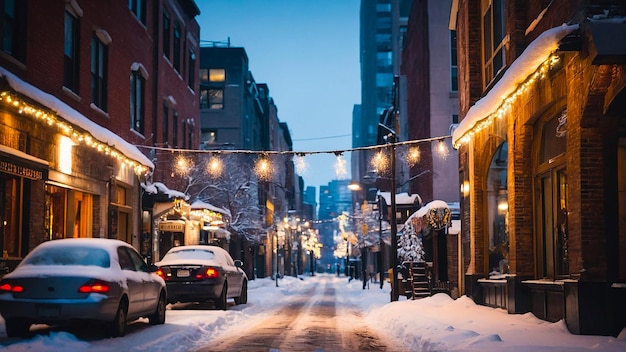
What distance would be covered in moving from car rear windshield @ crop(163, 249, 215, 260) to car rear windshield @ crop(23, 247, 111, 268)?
830 centimetres

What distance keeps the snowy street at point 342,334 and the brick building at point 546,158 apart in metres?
0.75

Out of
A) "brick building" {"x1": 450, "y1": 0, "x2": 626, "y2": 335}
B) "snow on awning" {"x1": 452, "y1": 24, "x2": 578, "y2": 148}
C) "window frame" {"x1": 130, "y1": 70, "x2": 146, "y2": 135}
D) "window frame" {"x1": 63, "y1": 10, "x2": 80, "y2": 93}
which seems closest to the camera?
"brick building" {"x1": 450, "y1": 0, "x2": 626, "y2": 335}

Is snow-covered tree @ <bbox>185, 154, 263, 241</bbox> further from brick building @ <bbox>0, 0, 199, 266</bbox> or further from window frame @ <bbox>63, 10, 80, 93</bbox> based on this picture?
window frame @ <bbox>63, 10, 80, 93</bbox>

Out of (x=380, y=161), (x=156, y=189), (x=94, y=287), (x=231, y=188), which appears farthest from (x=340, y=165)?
(x=231, y=188)

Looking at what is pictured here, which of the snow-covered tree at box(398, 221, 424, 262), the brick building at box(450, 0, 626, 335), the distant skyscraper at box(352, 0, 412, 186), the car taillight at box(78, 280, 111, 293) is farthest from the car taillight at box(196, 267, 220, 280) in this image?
the distant skyscraper at box(352, 0, 412, 186)

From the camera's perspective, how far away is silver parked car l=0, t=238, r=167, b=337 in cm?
1162

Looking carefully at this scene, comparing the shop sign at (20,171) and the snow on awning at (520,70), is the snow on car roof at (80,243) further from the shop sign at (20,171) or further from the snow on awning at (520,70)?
the snow on awning at (520,70)

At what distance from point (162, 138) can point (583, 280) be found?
23035 mm

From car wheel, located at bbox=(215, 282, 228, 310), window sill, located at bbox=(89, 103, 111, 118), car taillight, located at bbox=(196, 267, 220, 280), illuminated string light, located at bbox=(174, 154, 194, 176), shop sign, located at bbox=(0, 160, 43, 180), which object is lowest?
car wheel, located at bbox=(215, 282, 228, 310)

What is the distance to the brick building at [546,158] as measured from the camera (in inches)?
486

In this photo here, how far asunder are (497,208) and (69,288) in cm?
1206

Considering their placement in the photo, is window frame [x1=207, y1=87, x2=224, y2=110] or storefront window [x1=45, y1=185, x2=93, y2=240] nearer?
storefront window [x1=45, y1=185, x2=93, y2=240]

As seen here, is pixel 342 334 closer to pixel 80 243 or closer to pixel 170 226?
pixel 80 243

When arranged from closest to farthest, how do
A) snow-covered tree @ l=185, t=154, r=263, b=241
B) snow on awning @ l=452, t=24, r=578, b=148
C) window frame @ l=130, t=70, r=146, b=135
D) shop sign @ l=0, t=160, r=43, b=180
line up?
snow on awning @ l=452, t=24, r=578, b=148, shop sign @ l=0, t=160, r=43, b=180, window frame @ l=130, t=70, r=146, b=135, snow-covered tree @ l=185, t=154, r=263, b=241
